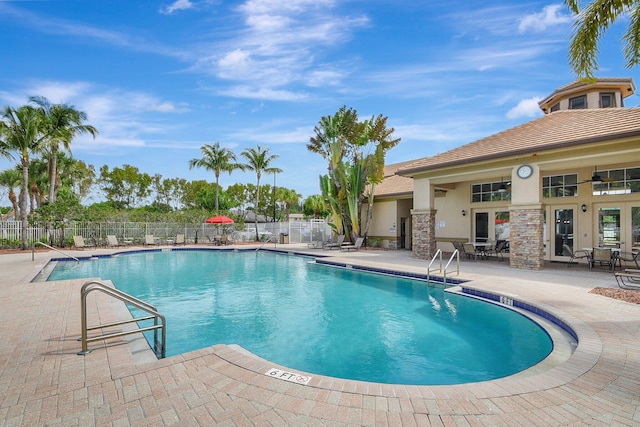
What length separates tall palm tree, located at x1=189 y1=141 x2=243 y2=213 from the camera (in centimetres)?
3388

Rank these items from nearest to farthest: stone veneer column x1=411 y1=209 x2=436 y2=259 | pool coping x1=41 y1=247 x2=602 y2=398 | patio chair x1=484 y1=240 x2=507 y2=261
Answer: pool coping x1=41 y1=247 x2=602 y2=398 → patio chair x1=484 y1=240 x2=507 y2=261 → stone veneer column x1=411 y1=209 x2=436 y2=259

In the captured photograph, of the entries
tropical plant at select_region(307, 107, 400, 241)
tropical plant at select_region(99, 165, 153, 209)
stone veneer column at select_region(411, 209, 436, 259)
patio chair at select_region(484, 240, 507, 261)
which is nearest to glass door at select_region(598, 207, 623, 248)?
patio chair at select_region(484, 240, 507, 261)

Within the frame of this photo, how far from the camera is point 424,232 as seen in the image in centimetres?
1568

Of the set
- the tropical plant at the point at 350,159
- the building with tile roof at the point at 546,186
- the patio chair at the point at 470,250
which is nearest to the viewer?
the building with tile roof at the point at 546,186

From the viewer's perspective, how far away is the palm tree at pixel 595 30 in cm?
780

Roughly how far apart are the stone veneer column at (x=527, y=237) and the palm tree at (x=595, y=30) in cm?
492

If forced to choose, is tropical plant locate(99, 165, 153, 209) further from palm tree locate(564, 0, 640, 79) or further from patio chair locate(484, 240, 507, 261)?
palm tree locate(564, 0, 640, 79)

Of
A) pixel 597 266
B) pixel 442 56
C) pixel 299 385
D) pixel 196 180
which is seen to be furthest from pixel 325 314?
pixel 196 180

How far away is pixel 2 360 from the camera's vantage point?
418cm

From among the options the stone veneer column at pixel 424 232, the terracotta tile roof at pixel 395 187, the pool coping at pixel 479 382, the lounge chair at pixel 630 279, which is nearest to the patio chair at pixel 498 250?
the stone veneer column at pixel 424 232

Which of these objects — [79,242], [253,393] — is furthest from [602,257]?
[79,242]

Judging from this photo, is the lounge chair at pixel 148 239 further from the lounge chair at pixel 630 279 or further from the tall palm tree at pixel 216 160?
the lounge chair at pixel 630 279

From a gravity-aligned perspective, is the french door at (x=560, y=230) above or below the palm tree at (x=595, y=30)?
below

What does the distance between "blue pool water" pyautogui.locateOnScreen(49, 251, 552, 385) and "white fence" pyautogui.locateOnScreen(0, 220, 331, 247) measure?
11.2 meters
